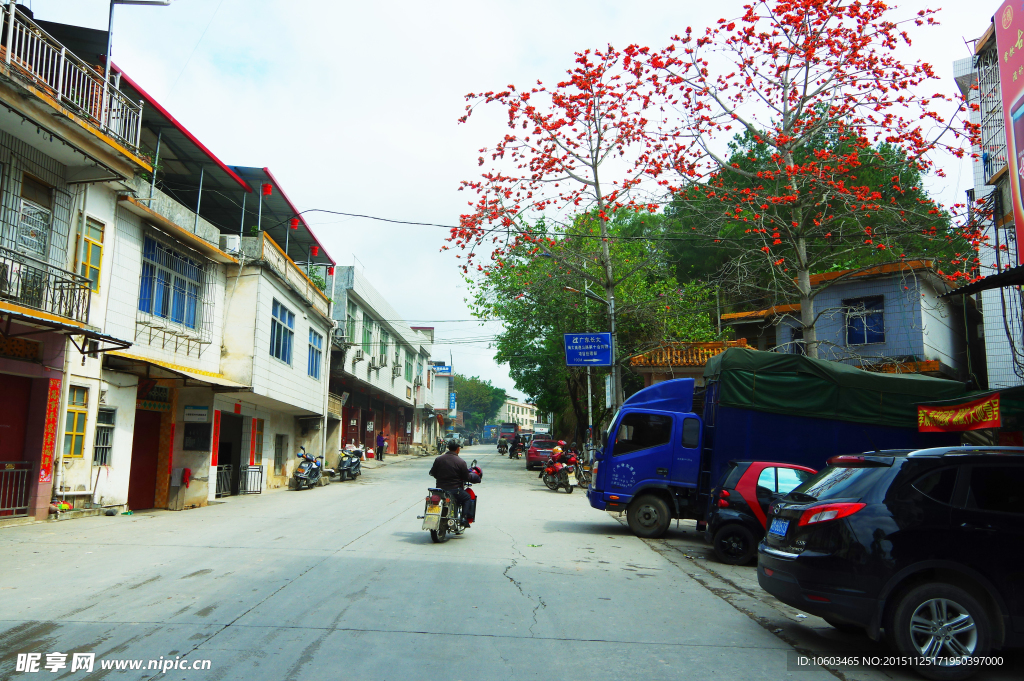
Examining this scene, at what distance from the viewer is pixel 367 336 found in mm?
38062

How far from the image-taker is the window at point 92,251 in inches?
503

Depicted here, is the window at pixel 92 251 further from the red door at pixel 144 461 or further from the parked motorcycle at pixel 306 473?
the parked motorcycle at pixel 306 473

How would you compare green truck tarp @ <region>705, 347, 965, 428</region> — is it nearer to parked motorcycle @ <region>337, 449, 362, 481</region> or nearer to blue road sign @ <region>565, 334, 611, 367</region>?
blue road sign @ <region>565, 334, 611, 367</region>

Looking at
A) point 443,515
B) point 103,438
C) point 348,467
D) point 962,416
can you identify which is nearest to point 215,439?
point 103,438

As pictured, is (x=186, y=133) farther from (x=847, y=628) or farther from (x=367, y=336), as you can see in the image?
(x=367, y=336)

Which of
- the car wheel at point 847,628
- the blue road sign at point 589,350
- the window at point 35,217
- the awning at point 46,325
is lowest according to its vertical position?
the car wheel at point 847,628

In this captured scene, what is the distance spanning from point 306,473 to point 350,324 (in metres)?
13.0

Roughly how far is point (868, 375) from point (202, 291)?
1590 cm

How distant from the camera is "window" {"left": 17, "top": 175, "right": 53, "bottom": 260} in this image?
451 inches

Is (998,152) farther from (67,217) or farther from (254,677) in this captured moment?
(67,217)

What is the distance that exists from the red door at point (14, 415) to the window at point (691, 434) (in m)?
11.7

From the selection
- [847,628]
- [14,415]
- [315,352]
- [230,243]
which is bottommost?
[847,628]

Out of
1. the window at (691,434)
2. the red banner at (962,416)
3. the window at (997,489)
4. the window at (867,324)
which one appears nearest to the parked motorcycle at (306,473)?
the window at (691,434)

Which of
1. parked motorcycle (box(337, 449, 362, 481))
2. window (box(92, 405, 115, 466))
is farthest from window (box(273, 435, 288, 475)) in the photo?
window (box(92, 405, 115, 466))
